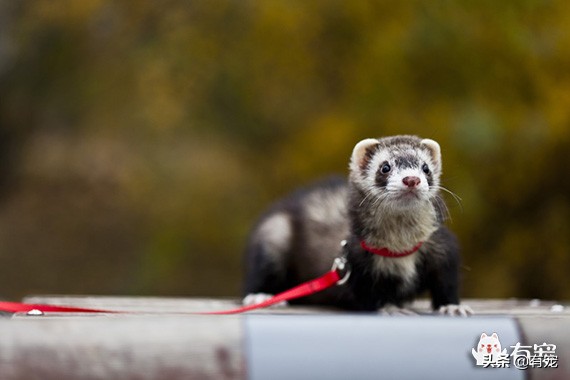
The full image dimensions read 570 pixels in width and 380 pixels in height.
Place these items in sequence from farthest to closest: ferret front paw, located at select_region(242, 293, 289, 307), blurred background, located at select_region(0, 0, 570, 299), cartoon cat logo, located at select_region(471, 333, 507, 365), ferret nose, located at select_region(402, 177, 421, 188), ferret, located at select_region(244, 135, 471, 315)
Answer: blurred background, located at select_region(0, 0, 570, 299) < ferret front paw, located at select_region(242, 293, 289, 307) < ferret, located at select_region(244, 135, 471, 315) < ferret nose, located at select_region(402, 177, 421, 188) < cartoon cat logo, located at select_region(471, 333, 507, 365)

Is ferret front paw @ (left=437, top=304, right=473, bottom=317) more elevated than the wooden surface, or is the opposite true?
ferret front paw @ (left=437, top=304, right=473, bottom=317)

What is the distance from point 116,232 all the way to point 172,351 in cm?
454

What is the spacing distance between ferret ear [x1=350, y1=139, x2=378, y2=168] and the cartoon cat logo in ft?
2.77

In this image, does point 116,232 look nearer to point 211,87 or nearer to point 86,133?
point 86,133

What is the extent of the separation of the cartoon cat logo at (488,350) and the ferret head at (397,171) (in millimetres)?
605

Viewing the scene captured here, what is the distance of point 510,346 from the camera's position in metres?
1.91

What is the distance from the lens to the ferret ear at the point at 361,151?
260cm

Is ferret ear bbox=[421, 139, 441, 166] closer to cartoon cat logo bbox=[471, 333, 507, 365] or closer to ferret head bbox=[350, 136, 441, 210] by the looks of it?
ferret head bbox=[350, 136, 441, 210]

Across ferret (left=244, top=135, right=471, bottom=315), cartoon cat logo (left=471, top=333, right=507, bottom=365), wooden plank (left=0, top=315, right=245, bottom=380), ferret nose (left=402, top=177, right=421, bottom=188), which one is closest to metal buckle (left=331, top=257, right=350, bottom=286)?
ferret (left=244, top=135, right=471, bottom=315)

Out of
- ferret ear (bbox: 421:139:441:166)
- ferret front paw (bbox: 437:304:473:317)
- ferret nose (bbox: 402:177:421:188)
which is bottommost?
ferret front paw (bbox: 437:304:473:317)

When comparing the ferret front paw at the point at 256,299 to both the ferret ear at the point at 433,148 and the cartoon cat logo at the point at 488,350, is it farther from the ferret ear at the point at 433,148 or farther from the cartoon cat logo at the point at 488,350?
the cartoon cat logo at the point at 488,350

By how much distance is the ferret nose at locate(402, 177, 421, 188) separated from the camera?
2.38 metres

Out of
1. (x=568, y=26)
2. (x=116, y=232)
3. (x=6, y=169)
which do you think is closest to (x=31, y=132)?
(x=6, y=169)

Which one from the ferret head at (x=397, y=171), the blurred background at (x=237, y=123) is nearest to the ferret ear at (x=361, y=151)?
the ferret head at (x=397, y=171)
